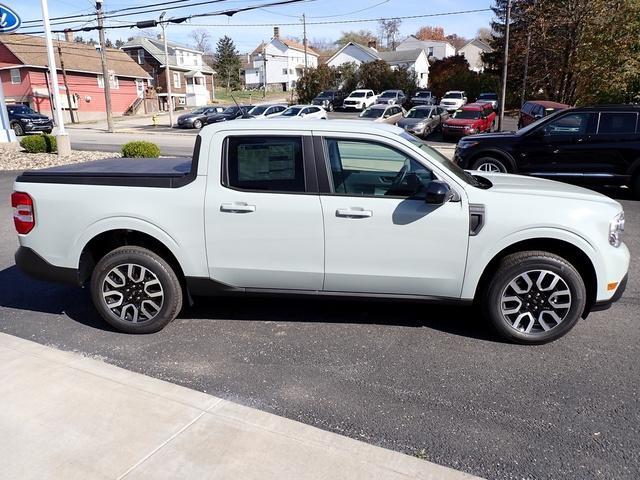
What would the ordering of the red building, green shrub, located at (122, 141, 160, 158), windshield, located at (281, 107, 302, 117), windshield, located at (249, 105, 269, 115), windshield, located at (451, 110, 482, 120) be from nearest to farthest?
green shrub, located at (122, 141, 160, 158) < windshield, located at (451, 110, 482, 120) < windshield, located at (281, 107, 302, 117) < windshield, located at (249, 105, 269, 115) < the red building

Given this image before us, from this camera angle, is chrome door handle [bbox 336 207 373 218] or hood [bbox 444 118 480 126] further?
hood [bbox 444 118 480 126]

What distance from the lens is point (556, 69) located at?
26.8 meters

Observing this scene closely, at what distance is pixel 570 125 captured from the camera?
991cm

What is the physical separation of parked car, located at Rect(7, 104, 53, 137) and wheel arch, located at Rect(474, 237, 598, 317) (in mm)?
32485

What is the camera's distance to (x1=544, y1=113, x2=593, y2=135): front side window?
9.79 m

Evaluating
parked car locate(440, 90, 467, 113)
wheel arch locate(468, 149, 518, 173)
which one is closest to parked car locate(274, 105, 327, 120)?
parked car locate(440, 90, 467, 113)

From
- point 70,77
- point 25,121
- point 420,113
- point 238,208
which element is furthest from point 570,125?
point 70,77

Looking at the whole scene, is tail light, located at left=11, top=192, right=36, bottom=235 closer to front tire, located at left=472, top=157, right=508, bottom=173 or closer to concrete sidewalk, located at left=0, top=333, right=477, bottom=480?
concrete sidewalk, located at left=0, top=333, right=477, bottom=480

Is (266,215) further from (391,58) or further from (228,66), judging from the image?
(228,66)

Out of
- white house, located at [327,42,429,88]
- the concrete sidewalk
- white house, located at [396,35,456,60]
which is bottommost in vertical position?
the concrete sidewalk

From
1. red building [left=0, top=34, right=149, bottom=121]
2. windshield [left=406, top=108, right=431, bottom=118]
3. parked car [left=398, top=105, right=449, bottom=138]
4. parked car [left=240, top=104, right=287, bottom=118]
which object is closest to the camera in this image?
parked car [left=398, top=105, right=449, bottom=138]

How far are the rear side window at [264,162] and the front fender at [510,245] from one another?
1.47 m

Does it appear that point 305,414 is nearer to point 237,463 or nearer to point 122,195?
point 237,463

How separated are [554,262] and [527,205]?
0.47m
